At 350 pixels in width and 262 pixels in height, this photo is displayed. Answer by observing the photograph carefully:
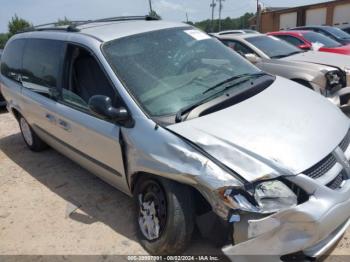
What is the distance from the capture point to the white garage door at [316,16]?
116ft

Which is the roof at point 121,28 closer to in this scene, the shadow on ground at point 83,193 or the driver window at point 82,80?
the driver window at point 82,80

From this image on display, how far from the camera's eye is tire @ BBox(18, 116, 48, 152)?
17.8 ft

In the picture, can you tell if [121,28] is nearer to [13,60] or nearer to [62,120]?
[62,120]

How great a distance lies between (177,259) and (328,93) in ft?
12.9

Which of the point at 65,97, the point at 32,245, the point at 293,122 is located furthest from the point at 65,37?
the point at 293,122

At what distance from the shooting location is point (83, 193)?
166 inches

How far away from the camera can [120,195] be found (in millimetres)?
4051

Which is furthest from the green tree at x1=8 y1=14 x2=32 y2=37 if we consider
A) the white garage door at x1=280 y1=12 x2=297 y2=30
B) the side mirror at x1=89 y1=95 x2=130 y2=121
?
the side mirror at x1=89 y1=95 x2=130 y2=121

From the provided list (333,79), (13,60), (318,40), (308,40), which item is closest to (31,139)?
(13,60)

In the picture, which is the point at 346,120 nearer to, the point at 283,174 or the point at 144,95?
the point at 283,174

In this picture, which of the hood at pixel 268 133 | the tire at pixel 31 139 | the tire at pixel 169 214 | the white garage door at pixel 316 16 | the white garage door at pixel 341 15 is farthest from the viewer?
the white garage door at pixel 316 16

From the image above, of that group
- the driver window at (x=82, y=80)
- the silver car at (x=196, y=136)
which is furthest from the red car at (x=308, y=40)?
the driver window at (x=82, y=80)

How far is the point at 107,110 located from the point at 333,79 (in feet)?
13.3

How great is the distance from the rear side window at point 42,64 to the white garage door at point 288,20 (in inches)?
1454
